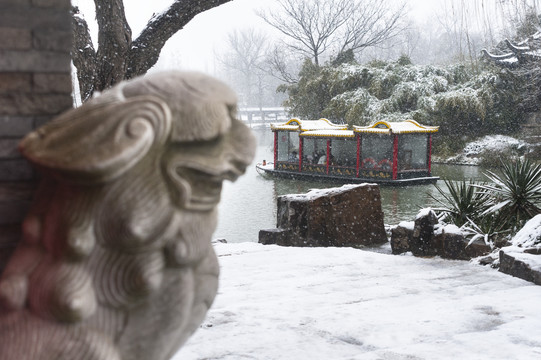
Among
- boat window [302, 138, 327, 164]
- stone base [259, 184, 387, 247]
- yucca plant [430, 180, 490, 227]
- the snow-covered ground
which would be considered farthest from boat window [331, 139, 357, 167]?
the snow-covered ground

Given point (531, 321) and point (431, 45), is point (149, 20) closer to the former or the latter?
point (531, 321)

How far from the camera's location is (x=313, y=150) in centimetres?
1938

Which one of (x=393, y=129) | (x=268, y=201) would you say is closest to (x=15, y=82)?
(x=268, y=201)

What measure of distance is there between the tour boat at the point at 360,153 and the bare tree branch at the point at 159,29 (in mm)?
12525

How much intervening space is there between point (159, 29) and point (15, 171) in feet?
12.7

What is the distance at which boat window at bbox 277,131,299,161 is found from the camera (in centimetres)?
1989

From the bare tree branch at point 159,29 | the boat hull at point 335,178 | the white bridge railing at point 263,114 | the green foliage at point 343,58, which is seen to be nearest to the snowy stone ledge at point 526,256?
the bare tree branch at point 159,29

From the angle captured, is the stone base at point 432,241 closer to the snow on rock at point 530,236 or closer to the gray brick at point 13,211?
the snow on rock at point 530,236

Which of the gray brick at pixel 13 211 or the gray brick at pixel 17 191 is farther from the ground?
the gray brick at pixel 17 191

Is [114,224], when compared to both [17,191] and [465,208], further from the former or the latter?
[465,208]

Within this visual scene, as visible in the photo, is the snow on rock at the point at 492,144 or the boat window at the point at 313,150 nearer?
the boat window at the point at 313,150

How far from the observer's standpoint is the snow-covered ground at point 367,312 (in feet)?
10.2

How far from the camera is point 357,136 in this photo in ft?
58.5

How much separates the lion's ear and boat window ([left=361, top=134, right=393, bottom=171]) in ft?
53.9
